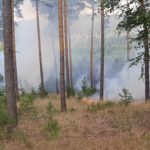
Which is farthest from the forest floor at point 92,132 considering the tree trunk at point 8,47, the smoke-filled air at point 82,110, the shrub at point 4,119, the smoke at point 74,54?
the smoke at point 74,54

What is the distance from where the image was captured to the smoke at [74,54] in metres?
46.4

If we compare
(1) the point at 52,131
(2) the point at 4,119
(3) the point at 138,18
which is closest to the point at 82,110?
(3) the point at 138,18

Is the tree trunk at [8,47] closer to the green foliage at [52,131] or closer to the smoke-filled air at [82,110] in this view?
the smoke-filled air at [82,110]

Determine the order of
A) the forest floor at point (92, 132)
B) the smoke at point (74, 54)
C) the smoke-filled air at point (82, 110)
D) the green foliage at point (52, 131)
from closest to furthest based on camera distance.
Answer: the forest floor at point (92, 132) < the smoke-filled air at point (82, 110) < the green foliage at point (52, 131) < the smoke at point (74, 54)

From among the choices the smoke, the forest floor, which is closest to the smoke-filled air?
the forest floor

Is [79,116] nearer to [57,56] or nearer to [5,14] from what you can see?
[5,14]

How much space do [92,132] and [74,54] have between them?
43.0 meters

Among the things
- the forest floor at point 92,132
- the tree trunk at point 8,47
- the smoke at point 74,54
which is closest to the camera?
the forest floor at point 92,132

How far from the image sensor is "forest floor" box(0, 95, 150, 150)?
962cm

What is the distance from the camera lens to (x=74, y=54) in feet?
180

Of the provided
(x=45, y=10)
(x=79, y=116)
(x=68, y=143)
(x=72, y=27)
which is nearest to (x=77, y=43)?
(x=72, y=27)

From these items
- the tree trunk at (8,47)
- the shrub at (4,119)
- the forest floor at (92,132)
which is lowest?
the forest floor at (92,132)

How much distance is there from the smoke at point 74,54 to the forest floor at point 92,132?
84.5 ft

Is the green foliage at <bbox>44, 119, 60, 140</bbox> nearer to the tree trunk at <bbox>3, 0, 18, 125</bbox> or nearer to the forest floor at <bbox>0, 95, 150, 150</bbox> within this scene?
the forest floor at <bbox>0, 95, 150, 150</bbox>
